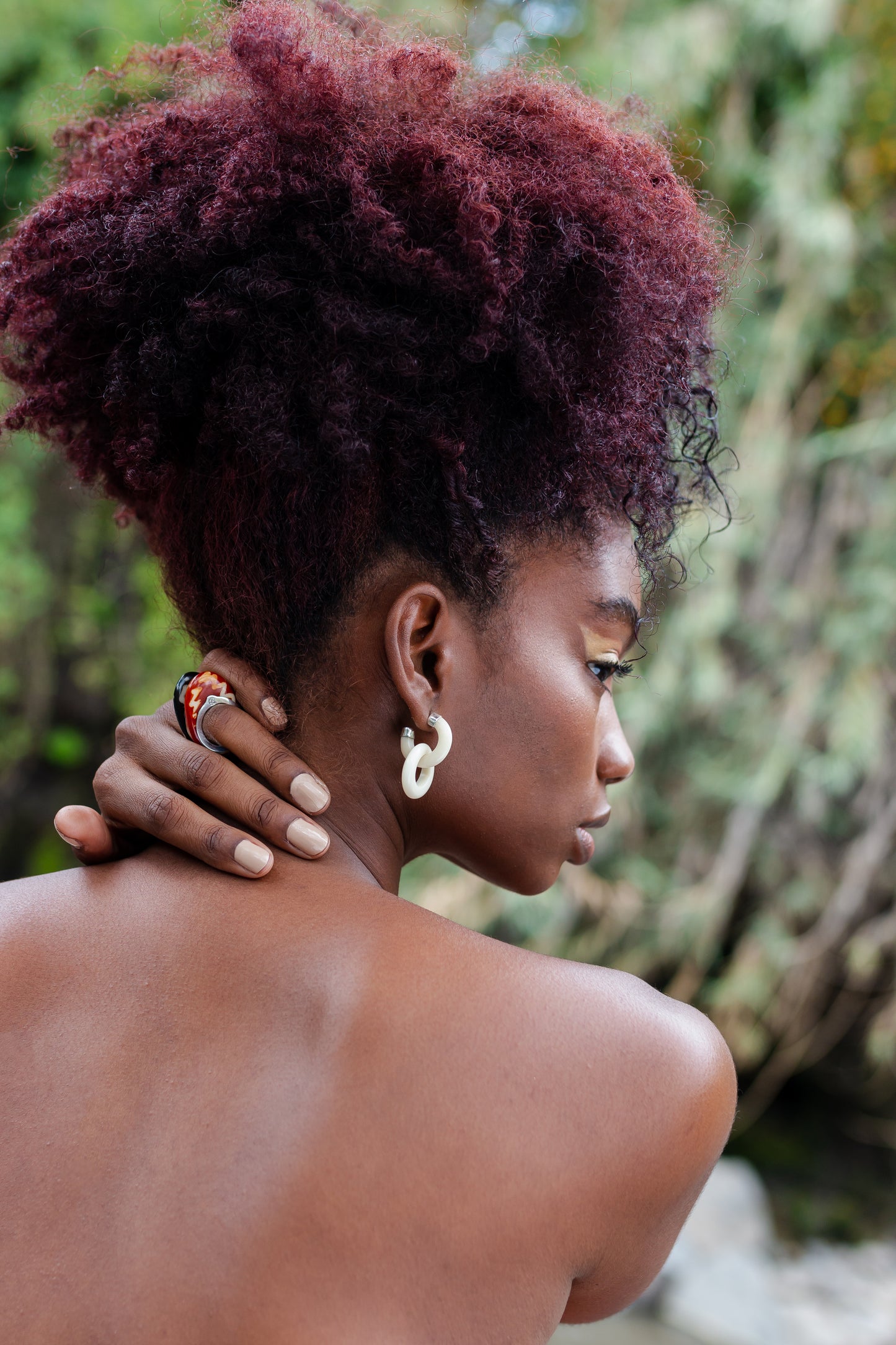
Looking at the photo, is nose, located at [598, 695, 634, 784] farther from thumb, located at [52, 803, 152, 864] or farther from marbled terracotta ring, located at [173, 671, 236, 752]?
thumb, located at [52, 803, 152, 864]

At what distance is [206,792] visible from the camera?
1.34m

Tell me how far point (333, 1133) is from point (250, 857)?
0.30 metres

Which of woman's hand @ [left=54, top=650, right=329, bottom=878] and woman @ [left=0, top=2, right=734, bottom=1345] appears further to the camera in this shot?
woman's hand @ [left=54, top=650, right=329, bottom=878]

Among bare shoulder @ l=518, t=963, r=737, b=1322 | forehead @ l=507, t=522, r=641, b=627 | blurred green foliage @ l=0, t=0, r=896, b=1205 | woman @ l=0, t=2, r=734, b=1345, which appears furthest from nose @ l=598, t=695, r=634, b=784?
blurred green foliage @ l=0, t=0, r=896, b=1205

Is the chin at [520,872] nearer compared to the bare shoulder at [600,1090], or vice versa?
the bare shoulder at [600,1090]

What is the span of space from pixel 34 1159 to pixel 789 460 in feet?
14.0

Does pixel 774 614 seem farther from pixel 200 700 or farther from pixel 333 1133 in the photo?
pixel 333 1133

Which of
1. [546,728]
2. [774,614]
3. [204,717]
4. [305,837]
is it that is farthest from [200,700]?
[774,614]

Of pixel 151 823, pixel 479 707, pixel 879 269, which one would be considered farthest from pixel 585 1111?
pixel 879 269

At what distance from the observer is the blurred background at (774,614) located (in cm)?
453

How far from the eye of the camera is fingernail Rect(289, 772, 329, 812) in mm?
1322

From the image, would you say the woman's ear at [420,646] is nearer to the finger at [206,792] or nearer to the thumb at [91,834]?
the finger at [206,792]

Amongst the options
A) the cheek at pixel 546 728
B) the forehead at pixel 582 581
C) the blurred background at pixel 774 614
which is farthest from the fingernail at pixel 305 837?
the blurred background at pixel 774 614

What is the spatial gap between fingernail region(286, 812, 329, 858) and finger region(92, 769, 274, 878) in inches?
1.1
